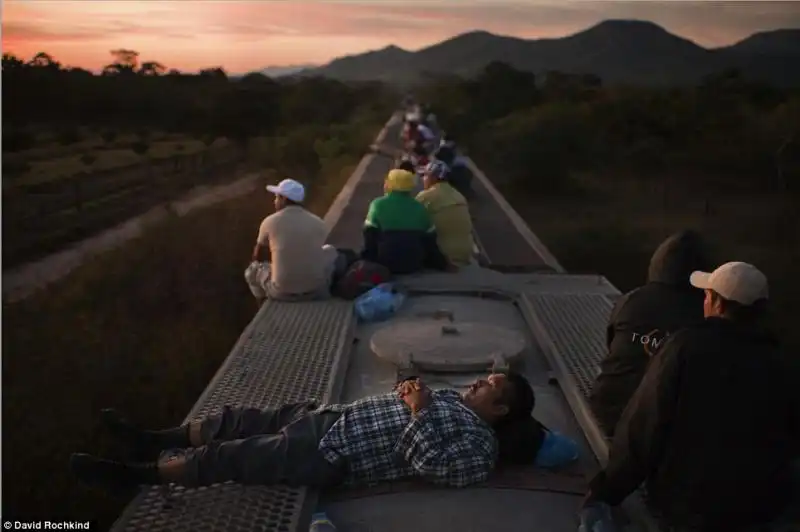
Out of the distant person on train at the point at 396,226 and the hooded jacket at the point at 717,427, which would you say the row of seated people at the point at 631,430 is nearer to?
the hooded jacket at the point at 717,427

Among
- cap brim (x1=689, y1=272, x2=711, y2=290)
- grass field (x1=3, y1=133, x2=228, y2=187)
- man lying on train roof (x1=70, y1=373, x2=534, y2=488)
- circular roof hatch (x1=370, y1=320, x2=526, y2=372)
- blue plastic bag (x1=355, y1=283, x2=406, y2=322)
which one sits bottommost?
grass field (x1=3, y1=133, x2=228, y2=187)

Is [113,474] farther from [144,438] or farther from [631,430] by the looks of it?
[631,430]

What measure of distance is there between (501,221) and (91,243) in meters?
8.75

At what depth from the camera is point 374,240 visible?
7.71 m

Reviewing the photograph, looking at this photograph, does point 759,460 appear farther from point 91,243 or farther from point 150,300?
point 91,243

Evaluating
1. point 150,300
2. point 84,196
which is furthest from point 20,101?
point 150,300

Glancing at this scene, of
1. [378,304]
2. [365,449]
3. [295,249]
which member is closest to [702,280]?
[365,449]

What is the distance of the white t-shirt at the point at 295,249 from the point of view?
22.2ft

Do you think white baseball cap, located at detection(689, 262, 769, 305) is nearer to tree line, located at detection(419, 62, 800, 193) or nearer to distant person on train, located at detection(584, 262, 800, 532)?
distant person on train, located at detection(584, 262, 800, 532)

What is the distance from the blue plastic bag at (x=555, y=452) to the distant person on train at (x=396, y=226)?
372 cm

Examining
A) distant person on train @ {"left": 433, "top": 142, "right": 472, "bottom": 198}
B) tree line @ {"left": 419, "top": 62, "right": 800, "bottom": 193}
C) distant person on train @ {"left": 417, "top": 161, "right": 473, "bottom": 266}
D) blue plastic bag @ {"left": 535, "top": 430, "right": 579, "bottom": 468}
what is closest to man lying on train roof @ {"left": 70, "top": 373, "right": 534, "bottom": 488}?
blue plastic bag @ {"left": 535, "top": 430, "right": 579, "bottom": 468}

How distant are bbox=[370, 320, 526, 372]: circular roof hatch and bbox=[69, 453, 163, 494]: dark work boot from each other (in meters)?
1.81

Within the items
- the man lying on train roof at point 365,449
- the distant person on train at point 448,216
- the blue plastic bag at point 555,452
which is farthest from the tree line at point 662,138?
the man lying on train roof at point 365,449

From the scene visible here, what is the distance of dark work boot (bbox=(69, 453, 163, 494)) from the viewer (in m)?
3.76
